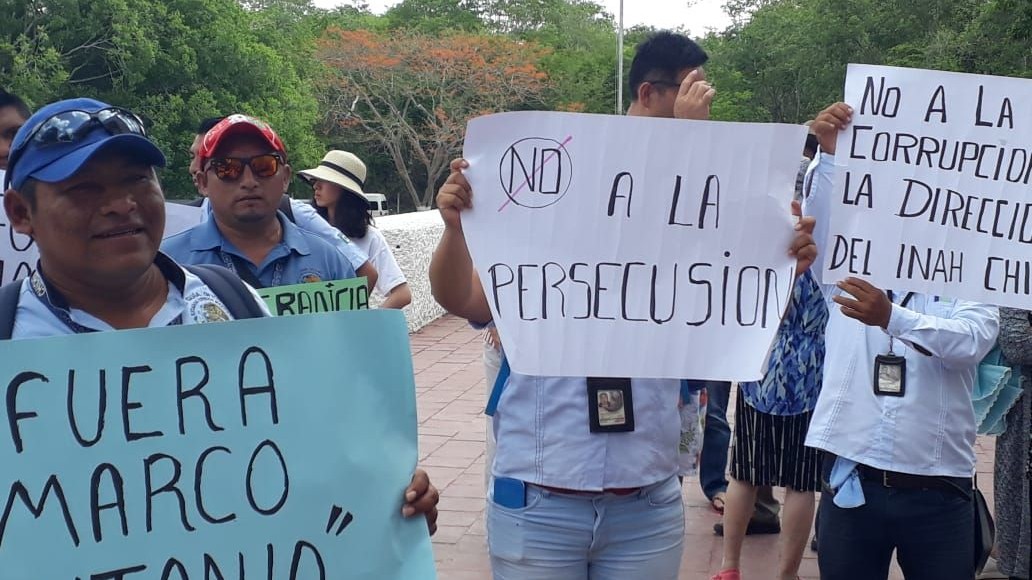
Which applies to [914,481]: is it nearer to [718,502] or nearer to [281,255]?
[281,255]

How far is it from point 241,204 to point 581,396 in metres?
1.29

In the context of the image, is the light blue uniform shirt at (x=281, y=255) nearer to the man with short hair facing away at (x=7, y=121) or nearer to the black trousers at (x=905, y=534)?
the man with short hair facing away at (x=7, y=121)

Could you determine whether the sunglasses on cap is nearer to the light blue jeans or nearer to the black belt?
the light blue jeans

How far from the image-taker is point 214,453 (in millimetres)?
1891

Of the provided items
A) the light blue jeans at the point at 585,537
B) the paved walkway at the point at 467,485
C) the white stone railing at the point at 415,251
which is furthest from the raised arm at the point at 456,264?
the white stone railing at the point at 415,251

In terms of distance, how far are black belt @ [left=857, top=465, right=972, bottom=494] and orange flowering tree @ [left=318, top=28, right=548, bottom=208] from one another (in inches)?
1293

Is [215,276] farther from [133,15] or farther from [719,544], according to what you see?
[133,15]

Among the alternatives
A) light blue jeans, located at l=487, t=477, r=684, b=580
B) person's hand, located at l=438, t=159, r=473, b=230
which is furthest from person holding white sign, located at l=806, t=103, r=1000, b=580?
person's hand, located at l=438, t=159, r=473, b=230

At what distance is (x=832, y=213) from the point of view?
112 inches

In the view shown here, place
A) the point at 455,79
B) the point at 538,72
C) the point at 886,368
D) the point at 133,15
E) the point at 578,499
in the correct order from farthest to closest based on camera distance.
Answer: the point at 538,72 → the point at 455,79 → the point at 133,15 → the point at 886,368 → the point at 578,499

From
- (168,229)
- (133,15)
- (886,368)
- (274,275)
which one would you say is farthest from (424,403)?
(133,15)

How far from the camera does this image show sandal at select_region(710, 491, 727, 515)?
5520 millimetres

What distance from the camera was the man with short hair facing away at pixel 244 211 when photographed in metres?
3.28

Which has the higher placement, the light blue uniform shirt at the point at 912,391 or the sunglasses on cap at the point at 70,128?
the sunglasses on cap at the point at 70,128
